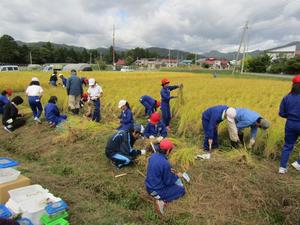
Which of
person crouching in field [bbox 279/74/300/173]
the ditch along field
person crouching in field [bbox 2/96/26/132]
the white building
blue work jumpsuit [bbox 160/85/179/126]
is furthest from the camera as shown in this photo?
the white building

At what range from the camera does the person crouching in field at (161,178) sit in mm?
3244

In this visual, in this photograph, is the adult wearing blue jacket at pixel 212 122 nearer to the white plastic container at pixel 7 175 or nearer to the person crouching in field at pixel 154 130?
the person crouching in field at pixel 154 130

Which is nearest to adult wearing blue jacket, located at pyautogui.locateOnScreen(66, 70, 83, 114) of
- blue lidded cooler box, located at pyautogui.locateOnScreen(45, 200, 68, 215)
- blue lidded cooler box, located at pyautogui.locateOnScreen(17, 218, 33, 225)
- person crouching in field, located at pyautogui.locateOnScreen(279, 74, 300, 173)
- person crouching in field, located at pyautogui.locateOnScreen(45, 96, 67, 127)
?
person crouching in field, located at pyautogui.locateOnScreen(45, 96, 67, 127)

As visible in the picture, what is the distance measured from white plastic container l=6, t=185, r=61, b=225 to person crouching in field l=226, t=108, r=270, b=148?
2.81m

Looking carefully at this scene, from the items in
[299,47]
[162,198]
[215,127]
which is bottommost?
[162,198]

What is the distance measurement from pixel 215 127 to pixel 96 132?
264 centimetres

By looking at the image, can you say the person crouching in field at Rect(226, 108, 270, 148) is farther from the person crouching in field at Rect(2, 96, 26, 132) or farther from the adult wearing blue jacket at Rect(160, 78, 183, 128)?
the person crouching in field at Rect(2, 96, 26, 132)

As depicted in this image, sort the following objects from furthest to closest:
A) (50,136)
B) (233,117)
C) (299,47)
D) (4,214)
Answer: (299,47)
(50,136)
(233,117)
(4,214)

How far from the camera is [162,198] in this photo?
11.1ft

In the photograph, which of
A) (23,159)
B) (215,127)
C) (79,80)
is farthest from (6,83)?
(215,127)

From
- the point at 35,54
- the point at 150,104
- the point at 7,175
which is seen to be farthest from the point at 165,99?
the point at 35,54

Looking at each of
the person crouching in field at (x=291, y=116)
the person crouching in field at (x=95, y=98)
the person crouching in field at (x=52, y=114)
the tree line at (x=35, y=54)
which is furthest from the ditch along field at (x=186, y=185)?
the tree line at (x=35, y=54)

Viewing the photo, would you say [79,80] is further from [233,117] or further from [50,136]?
[233,117]

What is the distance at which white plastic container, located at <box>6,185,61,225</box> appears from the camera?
2783 mm
